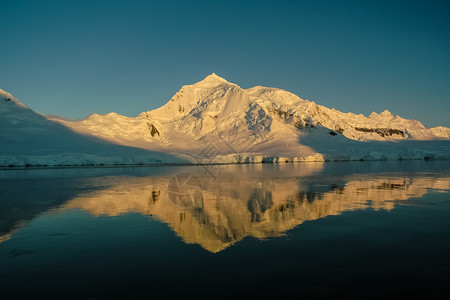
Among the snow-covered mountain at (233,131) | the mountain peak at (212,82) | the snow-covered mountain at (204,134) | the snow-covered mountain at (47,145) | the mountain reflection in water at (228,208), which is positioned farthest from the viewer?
the mountain peak at (212,82)

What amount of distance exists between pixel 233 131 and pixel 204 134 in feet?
33.7

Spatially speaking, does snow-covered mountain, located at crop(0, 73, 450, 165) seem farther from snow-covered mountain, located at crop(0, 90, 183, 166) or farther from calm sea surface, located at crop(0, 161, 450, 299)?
calm sea surface, located at crop(0, 161, 450, 299)

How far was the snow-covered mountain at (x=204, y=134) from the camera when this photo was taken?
73750 millimetres

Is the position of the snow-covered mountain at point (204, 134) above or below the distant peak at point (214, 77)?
below

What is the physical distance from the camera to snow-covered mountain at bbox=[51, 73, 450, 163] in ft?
303

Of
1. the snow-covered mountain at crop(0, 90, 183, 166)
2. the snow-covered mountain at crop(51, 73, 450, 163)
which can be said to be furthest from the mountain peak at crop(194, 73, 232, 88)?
the snow-covered mountain at crop(0, 90, 183, 166)

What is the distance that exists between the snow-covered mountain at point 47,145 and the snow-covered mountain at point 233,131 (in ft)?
21.5

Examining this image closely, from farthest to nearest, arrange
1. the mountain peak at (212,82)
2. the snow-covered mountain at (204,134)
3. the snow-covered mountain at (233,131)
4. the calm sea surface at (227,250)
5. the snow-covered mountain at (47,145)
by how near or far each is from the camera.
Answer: the mountain peak at (212,82)
the snow-covered mountain at (233,131)
the snow-covered mountain at (204,134)
the snow-covered mountain at (47,145)
the calm sea surface at (227,250)

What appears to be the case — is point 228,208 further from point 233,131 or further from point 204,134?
point 233,131

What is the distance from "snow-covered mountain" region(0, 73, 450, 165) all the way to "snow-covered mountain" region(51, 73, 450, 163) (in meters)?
0.31

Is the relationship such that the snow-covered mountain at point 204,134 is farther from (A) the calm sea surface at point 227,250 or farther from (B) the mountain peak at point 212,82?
(A) the calm sea surface at point 227,250

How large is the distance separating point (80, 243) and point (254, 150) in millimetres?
89186

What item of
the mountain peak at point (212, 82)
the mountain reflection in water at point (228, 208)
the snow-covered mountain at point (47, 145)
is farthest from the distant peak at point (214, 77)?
the mountain reflection in water at point (228, 208)

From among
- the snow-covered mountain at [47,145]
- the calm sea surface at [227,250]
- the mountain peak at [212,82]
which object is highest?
the mountain peak at [212,82]
